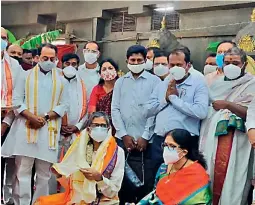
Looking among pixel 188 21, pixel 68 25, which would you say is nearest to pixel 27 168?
pixel 188 21

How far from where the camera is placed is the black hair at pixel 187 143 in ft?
11.4

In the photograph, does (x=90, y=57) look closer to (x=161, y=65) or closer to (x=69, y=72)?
(x=69, y=72)

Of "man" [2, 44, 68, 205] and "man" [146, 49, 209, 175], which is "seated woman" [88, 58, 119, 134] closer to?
"man" [2, 44, 68, 205]

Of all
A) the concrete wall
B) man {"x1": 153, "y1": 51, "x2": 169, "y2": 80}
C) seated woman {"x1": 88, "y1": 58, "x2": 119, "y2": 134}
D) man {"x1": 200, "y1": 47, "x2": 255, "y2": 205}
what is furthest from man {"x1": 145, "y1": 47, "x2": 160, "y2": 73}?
the concrete wall

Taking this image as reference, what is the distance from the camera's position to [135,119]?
420 cm

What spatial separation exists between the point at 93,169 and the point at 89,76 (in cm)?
182

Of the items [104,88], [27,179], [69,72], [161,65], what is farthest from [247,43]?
[27,179]

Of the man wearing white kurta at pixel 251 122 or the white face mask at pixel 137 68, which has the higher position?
the white face mask at pixel 137 68

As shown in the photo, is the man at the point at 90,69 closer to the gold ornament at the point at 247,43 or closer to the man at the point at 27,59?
the man at the point at 27,59

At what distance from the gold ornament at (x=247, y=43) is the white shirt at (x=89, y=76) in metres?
2.02

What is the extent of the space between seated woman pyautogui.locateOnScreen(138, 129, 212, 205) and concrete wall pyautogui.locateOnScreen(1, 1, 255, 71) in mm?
4421

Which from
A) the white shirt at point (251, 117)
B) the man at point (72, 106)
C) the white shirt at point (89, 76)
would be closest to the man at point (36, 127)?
the man at point (72, 106)

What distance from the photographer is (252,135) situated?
10.7 feet

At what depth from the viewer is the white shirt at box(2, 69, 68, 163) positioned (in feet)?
14.2
